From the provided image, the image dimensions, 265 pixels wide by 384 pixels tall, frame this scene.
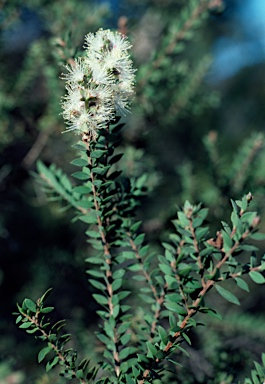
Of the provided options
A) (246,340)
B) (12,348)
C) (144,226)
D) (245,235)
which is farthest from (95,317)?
(245,235)

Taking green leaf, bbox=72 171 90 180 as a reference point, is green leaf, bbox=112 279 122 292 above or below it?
below

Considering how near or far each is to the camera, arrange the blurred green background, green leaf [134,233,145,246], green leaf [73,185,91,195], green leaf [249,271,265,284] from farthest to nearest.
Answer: the blurred green background < green leaf [134,233,145,246] < green leaf [73,185,91,195] < green leaf [249,271,265,284]

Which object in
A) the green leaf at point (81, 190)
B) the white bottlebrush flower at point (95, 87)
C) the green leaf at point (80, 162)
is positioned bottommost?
the green leaf at point (81, 190)

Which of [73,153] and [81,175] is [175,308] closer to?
[81,175]

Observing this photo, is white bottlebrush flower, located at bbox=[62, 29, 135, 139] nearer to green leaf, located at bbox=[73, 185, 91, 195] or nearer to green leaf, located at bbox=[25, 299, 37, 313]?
green leaf, located at bbox=[73, 185, 91, 195]

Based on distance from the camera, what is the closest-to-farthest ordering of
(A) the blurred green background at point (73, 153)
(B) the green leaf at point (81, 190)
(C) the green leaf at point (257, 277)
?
1. (C) the green leaf at point (257, 277)
2. (B) the green leaf at point (81, 190)
3. (A) the blurred green background at point (73, 153)

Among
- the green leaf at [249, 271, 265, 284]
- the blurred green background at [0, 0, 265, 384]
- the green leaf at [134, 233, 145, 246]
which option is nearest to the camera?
the green leaf at [249, 271, 265, 284]

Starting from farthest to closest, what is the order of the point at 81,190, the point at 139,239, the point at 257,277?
1. the point at 139,239
2. the point at 81,190
3. the point at 257,277

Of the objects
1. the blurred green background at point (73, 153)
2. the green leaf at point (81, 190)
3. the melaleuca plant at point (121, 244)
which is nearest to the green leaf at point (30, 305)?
the melaleuca plant at point (121, 244)

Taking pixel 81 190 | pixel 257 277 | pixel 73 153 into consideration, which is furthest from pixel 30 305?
pixel 73 153

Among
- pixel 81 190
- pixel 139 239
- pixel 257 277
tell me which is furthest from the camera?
pixel 139 239

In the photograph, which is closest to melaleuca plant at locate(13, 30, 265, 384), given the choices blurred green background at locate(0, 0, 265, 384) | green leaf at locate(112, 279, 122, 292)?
green leaf at locate(112, 279, 122, 292)

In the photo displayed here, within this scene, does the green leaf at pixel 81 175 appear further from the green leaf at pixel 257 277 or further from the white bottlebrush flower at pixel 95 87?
the green leaf at pixel 257 277

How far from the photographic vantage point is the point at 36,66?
4.96 ft
